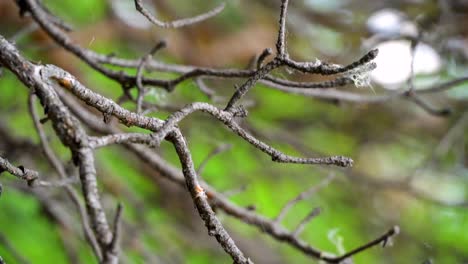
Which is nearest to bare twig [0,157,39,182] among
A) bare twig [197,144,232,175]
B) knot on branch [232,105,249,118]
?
knot on branch [232,105,249,118]

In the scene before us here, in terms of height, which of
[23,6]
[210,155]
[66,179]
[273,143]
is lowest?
[66,179]

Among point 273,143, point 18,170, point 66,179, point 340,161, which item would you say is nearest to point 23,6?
point 66,179

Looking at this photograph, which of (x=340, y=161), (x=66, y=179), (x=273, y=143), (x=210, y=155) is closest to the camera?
(x=340, y=161)

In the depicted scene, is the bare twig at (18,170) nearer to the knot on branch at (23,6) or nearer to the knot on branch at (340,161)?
the knot on branch at (340,161)

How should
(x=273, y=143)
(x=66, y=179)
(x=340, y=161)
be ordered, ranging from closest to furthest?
(x=340, y=161)
(x=66, y=179)
(x=273, y=143)

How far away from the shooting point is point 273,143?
71.9 inches

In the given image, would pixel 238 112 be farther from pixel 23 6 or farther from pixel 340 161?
pixel 23 6

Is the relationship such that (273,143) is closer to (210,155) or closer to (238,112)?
(210,155)

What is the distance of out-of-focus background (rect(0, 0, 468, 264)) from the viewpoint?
158 centimetres

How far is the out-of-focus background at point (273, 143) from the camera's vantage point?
1.58 m

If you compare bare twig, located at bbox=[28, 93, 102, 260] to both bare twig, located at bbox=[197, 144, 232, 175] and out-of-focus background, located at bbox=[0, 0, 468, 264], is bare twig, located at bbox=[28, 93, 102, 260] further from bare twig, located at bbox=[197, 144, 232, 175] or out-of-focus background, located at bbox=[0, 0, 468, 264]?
out-of-focus background, located at bbox=[0, 0, 468, 264]

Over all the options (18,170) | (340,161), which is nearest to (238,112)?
(340,161)

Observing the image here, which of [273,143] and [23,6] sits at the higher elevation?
[273,143]

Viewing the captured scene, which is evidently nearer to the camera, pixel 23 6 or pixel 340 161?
pixel 340 161
